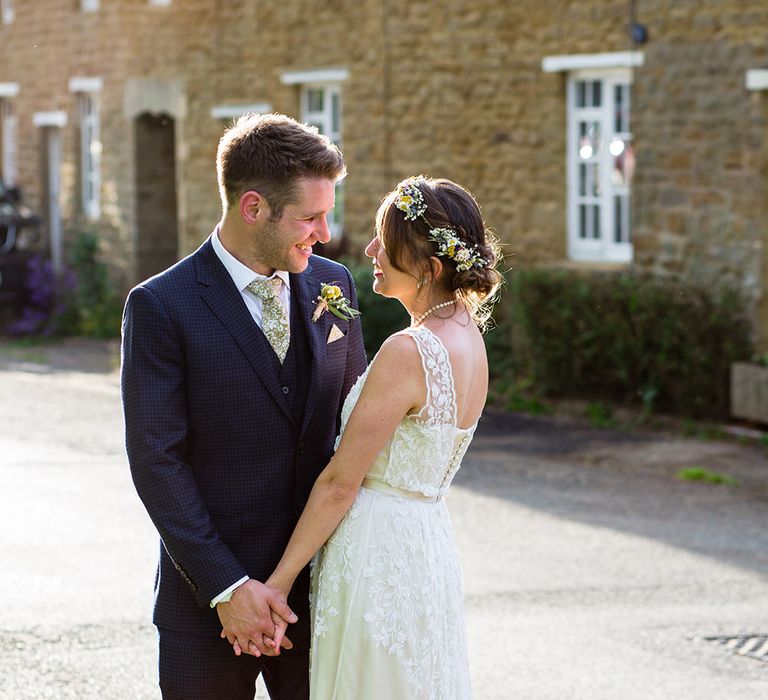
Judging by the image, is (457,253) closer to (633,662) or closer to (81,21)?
(633,662)

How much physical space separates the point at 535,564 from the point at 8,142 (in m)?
17.3

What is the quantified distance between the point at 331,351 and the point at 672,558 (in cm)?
442

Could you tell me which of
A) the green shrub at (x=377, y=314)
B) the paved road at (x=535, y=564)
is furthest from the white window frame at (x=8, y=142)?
the paved road at (x=535, y=564)

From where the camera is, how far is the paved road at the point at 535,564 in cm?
584

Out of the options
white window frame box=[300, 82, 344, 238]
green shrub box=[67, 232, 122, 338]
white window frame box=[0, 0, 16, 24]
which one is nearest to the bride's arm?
white window frame box=[300, 82, 344, 238]

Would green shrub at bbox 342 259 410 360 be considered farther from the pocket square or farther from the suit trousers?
the suit trousers

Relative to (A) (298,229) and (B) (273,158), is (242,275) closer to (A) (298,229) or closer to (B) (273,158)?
(A) (298,229)

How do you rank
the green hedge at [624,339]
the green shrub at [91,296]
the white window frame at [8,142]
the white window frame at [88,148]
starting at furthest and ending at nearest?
the white window frame at [8,142] < the white window frame at [88,148] < the green shrub at [91,296] < the green hedge at [624,339]

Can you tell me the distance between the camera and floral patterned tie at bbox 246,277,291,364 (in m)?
3.68

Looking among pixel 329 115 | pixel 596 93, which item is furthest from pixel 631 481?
pixel 329 115

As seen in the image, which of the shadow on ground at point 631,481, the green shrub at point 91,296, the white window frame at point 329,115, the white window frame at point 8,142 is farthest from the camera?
the white window frame at point 8,142

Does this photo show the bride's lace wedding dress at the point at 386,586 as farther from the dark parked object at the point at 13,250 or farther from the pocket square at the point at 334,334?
the dark parked object at the point at 13,250

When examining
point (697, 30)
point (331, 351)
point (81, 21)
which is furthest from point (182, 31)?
point (331, 351)

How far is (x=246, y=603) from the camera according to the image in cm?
348
